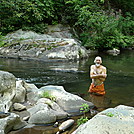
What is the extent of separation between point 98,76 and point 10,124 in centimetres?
336

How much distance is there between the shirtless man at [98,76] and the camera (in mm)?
5847

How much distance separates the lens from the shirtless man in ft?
19.2

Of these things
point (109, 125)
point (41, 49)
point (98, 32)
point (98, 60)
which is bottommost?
point (109, 125)

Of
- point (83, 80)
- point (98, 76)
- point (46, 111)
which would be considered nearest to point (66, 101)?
point (46, 111)

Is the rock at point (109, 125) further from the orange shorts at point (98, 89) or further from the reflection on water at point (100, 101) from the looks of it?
the orange shorts at point (98, 89)

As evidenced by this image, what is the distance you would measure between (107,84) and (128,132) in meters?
5.44

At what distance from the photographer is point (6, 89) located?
4430 millimetres

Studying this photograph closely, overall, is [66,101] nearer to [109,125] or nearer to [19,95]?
[19,95]

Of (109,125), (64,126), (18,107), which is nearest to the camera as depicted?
(109,125)

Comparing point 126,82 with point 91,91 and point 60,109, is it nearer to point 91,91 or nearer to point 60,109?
point 91,91

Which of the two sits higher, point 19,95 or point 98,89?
point 19,95

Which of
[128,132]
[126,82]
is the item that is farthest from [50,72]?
[128,132]

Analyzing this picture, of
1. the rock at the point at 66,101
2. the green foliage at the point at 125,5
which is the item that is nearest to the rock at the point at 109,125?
the rock at the point at 66,101

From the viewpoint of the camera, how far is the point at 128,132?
95.3 inches
